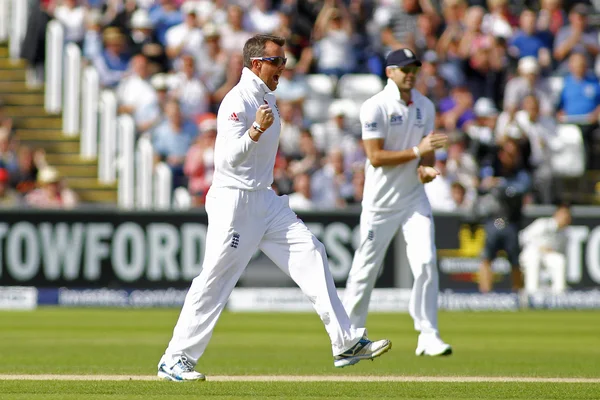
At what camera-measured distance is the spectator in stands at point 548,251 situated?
16.3 m

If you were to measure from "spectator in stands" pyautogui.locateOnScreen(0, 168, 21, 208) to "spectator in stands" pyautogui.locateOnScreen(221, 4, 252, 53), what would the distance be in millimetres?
3625

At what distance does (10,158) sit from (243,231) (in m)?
10.7

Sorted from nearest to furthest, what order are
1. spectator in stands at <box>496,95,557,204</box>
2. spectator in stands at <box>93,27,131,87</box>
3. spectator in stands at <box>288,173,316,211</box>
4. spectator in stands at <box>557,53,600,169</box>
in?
spectator in stands at <box>288,173,316,211</box>, spectator in stands at <box>496,95,557,204</box>, spectator in stands at <box>557,53,600,169</box>, spectator in stands at <box>93,27,131,87</box>

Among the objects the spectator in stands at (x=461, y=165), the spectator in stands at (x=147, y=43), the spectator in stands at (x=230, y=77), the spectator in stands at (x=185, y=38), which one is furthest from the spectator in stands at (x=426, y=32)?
the spectator in stands at (x=147, y=43)

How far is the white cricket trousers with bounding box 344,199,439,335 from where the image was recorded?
29.8ft

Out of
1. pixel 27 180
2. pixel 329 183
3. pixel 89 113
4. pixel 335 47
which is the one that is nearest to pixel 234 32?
pixel 335 47

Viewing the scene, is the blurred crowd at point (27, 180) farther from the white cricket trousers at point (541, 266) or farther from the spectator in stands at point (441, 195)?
the white cricket trousers at point (541, 266)

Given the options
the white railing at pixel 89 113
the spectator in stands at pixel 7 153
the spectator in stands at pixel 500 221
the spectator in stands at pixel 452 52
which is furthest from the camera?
the spectator in stands at pixel 452 52

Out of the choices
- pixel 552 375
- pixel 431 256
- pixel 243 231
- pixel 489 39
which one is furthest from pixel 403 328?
pixel 489 39

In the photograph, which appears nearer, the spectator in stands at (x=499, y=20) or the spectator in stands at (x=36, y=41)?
the spectator in stands at (x=36, y=41)

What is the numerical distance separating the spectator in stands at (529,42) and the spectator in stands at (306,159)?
12.4 ft

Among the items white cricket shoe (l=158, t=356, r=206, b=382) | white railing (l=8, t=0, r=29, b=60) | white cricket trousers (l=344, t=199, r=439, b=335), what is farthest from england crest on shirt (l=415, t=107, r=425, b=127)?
white railing (l=8, t=0, r=29, b=60)

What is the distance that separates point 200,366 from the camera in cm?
865

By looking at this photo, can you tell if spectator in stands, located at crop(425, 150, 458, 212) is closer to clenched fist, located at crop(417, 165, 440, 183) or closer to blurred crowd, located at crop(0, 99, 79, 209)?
blurred crowd, located at crop(0, 99, 79, 209)
